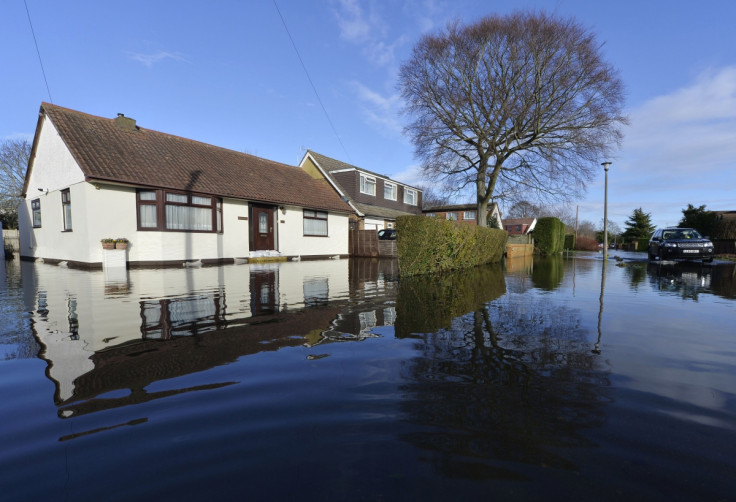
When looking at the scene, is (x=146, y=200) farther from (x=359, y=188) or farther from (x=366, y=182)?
(x=366, y=182)

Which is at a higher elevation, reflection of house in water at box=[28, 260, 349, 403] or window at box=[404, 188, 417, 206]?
window at box=[404, 188, 417, 206]

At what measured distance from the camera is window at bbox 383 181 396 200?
95.8 ft

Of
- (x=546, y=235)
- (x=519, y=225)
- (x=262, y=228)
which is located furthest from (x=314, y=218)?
(x=519, y=225)

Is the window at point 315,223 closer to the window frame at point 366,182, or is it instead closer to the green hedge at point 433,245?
the window frame at point 366,182

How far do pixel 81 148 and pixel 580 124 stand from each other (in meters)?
22.9

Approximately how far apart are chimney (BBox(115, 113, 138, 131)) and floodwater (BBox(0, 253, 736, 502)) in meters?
12.7

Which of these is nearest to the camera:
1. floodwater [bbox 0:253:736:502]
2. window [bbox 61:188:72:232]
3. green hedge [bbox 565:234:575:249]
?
floodwater [bbox 0:253:736:502]

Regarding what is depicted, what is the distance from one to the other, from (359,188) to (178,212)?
546 inches

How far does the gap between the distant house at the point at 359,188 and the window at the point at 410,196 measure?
2.79m

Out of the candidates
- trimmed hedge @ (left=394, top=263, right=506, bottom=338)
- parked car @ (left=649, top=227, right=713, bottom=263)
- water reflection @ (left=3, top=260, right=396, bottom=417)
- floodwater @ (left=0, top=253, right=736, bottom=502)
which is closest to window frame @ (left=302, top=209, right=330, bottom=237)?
trimmed hedge @ (left=394, top=263, right=506, bottom=338)

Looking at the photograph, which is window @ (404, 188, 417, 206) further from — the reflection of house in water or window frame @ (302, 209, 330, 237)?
the reflection of house in water

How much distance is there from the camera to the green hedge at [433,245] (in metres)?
9.63

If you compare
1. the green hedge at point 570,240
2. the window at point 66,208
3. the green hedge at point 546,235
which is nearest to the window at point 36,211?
the window at point 66,208

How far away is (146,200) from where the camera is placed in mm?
13180
